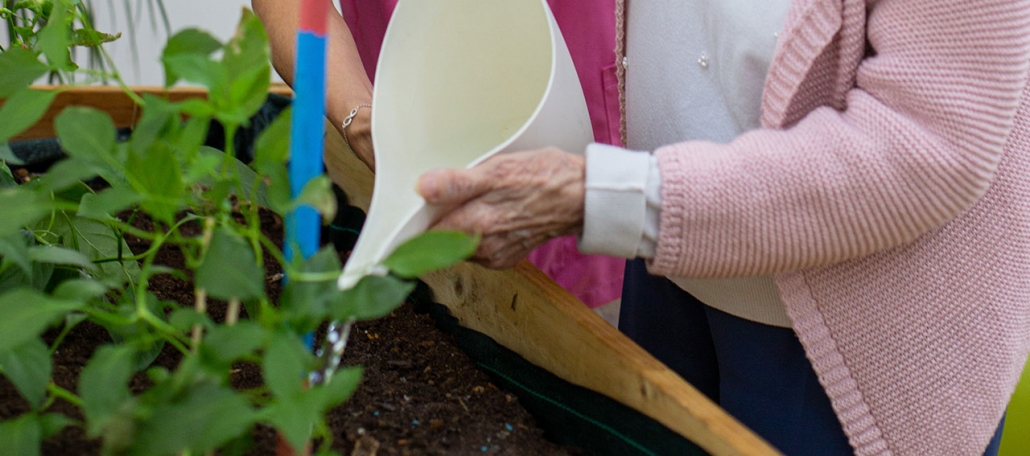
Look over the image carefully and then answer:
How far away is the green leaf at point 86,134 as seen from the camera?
1.40ft

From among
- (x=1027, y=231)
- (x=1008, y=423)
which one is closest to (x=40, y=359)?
(x=1027, y=231)

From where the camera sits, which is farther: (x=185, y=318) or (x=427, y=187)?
(x=427, y=187)

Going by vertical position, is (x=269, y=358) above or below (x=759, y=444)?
above

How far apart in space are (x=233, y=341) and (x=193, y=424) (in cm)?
4

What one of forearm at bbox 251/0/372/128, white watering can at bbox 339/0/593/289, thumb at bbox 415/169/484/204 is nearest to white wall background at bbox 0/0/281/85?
forearm at bbox 251/0/372/128

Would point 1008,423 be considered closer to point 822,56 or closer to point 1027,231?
point 1027,231

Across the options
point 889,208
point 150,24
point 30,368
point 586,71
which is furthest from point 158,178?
point 150,24

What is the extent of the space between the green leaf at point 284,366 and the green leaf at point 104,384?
0.21 feet

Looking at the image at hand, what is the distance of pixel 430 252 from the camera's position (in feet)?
1.37

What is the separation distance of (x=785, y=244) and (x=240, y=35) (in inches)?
14.7

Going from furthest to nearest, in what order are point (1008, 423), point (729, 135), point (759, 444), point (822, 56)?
point (1008, 423) → point (729, 135) → point (822, 56) → point (759, 444)

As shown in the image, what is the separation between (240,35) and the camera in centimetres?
42

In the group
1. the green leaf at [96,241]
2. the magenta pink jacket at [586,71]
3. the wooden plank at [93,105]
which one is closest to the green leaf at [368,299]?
the green leaf at [96,241]

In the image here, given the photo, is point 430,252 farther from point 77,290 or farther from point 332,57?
point 332,57
